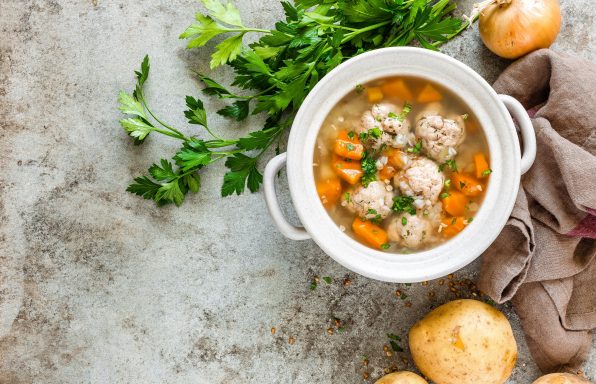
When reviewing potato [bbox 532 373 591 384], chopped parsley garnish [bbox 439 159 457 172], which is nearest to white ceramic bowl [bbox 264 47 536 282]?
chopped parsley garnish [bbox 439 159 457 172]

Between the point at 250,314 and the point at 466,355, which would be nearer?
the point at 466,355

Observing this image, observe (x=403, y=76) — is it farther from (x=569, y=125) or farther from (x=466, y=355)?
(x=466, y=355)

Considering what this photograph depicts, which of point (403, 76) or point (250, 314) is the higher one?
point (403, 76)

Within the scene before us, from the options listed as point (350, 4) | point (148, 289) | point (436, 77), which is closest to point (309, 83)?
point (350, 4)

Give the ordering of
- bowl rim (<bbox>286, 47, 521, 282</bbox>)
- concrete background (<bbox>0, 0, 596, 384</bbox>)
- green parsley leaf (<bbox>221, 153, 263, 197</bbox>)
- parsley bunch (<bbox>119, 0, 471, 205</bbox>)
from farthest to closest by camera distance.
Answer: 1. concrete background (<bbox>0, 0, 596, 384</bbox>)
2. green parsley leaf (<bbox>221, 153, 263, 197</bbox>)
3. parsley bunch (<bbox>119, 0, 471, 205</bbox>)
4. bowl rim (<bbox>286, 47, 521, 282</bbox>)

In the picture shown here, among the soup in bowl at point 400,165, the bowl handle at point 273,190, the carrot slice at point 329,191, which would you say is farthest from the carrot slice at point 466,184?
the bowl handle at point 273,190

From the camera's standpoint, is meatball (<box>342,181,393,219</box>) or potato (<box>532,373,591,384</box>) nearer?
meatball (<box>342,181,393,219</box>)

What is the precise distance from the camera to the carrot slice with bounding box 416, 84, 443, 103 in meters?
1.71

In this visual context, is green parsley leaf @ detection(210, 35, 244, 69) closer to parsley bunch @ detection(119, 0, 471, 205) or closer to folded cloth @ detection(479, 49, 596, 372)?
parsley bunch @ detection(119, 0, 471, 205)

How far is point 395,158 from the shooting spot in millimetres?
1722

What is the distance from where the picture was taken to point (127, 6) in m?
2.06

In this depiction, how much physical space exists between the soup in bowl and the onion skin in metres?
0.34

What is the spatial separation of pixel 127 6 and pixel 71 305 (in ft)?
3.43

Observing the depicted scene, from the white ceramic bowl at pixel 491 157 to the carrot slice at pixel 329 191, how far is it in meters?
0.02
